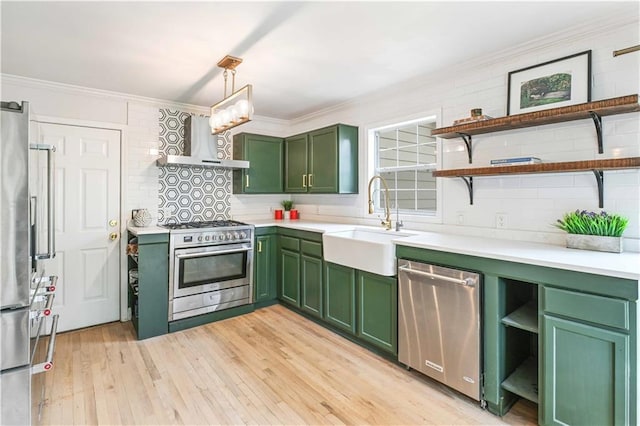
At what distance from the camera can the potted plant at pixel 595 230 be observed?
199cm

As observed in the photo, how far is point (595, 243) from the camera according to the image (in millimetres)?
2049

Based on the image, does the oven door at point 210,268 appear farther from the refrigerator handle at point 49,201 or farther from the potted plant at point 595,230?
the potted plant at point 595,230

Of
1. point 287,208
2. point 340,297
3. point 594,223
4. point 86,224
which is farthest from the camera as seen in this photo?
point 287,208

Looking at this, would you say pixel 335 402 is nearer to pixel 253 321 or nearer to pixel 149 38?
pixel 253 321

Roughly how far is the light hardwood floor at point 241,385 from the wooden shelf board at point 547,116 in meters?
1.86

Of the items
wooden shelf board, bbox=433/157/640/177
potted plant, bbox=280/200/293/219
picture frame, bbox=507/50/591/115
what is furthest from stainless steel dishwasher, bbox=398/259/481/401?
potted plant, bbox=280/200/293/219

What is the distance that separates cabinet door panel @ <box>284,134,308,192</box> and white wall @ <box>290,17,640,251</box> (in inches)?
43.4

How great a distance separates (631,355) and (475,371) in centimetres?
80

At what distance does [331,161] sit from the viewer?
12.3 feet

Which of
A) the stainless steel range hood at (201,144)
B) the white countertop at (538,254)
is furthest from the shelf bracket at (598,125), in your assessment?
the stainless steel range hood at (201,144)

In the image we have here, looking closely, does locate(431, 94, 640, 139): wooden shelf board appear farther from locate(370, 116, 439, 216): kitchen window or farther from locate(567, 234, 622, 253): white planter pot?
locate(567, 234, 622, 253): white planter pot

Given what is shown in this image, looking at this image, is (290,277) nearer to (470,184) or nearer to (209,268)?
(209,268)

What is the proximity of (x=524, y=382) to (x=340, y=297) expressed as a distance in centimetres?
151

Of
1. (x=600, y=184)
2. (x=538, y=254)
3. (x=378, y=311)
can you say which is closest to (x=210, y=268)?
(x=378, y=311)
